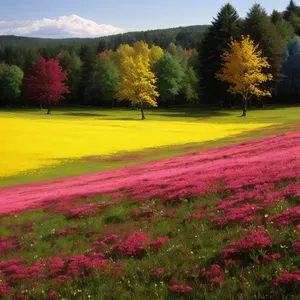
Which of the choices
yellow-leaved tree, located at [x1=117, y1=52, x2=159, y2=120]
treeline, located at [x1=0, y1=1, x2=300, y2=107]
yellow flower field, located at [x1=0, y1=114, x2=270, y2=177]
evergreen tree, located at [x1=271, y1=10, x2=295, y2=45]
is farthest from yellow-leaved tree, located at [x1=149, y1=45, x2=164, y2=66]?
yellow flower field, located at [x1=0, y1=114, x2=270, y2=177]

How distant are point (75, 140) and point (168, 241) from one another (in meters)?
34.7

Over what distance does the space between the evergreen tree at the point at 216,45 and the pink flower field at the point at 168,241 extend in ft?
227

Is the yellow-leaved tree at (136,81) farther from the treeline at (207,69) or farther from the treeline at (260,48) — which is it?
the treeline at (260,48)

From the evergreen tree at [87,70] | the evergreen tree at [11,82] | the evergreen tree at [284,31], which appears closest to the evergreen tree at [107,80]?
the evergreen tree at [87,70]

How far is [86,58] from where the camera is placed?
4737 inches

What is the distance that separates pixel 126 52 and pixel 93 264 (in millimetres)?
127340

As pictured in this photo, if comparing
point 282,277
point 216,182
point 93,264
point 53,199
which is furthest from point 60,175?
point 282,277

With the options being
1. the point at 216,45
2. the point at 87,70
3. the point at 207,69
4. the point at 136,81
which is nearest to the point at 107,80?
the point at 87,70

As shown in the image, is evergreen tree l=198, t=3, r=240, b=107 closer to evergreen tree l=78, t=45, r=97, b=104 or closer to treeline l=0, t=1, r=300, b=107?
treeline l=0, t=1, r=300, b=107

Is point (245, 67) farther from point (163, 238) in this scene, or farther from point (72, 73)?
point (72, 73)

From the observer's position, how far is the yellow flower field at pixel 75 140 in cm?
3538

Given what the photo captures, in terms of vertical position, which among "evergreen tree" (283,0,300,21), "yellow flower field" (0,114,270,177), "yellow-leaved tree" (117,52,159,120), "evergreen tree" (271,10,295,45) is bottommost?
"yellow flower field" (0,114,270,177)

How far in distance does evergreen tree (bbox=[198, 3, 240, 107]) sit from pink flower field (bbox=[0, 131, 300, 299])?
69.1m

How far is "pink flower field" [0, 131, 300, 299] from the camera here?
851cm
